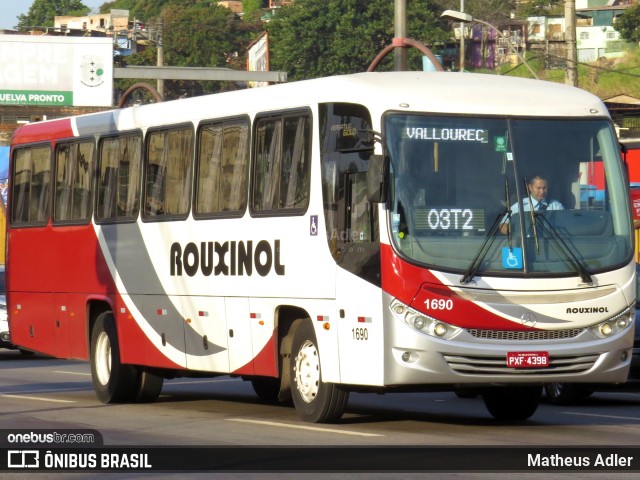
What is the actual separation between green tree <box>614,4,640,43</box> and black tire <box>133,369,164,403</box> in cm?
10017

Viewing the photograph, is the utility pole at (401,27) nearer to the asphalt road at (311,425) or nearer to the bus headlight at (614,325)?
the asphalt road at (311,425)

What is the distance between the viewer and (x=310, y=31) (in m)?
98.6

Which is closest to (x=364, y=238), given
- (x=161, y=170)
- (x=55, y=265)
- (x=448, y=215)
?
(x=448, y=215)

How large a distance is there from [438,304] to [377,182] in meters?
1.17

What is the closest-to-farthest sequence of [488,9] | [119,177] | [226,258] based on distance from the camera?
[226,258] < [119,177] < [488,9]

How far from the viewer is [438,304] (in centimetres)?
1366

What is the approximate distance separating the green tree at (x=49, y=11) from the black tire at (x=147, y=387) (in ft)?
463

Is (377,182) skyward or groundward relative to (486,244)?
skyward

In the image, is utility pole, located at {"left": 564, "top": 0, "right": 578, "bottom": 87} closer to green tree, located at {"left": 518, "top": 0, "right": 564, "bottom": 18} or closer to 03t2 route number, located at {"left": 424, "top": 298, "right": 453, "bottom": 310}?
03t2 route number, located at {"left": 424, "top": 298, "right": 453, "bottom": 310}

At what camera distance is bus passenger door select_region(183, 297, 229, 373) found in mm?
16344

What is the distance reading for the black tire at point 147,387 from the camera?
733 inches

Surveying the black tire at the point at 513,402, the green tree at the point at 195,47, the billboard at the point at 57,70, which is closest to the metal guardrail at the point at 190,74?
the billboard at the point at 57,70

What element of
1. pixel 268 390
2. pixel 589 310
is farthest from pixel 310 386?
pixel 268 390

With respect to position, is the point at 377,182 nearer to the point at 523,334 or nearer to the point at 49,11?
the point at 523,334
